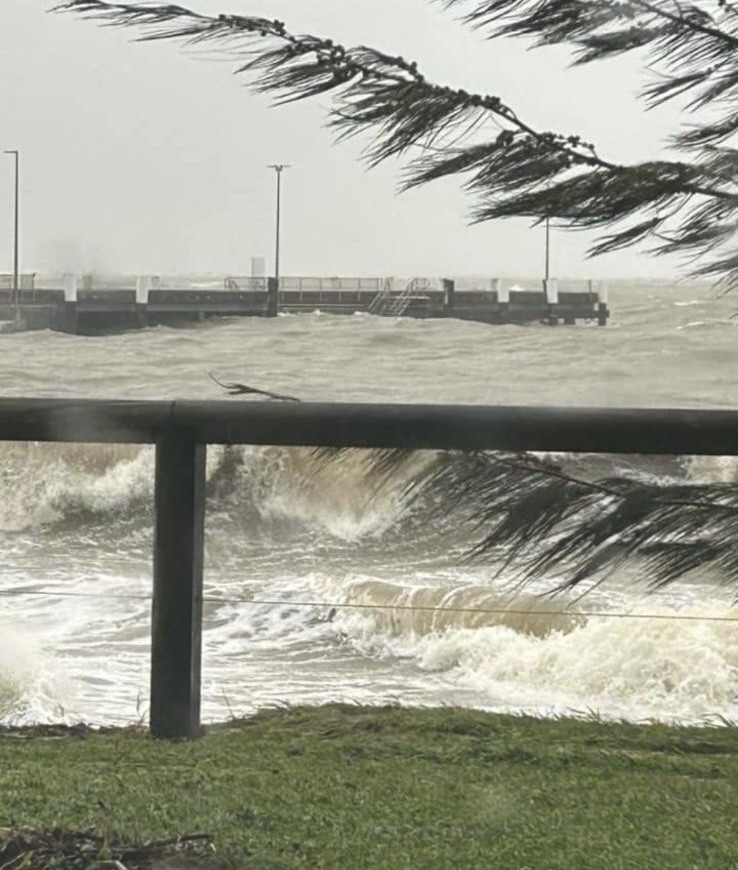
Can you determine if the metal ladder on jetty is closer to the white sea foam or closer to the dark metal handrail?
the dark metal handrail

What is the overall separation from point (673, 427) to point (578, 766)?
430mm

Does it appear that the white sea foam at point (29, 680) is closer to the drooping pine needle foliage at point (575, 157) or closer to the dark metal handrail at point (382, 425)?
the dark metal handrail at point (382, 425)

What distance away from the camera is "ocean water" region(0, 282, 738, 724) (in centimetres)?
174

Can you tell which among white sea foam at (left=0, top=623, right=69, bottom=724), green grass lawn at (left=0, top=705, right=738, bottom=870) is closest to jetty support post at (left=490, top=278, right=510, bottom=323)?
green grass lawn at (left=0, top=705, right=738, bottom=870)

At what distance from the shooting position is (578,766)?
1508mm

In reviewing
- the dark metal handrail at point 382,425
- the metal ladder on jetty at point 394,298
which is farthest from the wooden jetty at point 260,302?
the dark metal handrail at point 382,425

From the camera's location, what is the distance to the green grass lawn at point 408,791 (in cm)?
125

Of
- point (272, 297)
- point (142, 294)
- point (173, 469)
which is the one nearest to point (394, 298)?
point (272, 297)

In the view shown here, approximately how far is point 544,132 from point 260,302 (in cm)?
101

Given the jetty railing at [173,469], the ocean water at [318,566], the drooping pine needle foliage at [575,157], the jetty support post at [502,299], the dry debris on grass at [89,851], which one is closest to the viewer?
the drooping pine needle foliage at [575,157]

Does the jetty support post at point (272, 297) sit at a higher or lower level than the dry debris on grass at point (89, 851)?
higher

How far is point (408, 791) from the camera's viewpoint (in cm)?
138

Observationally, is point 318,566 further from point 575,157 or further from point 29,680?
point 575,157

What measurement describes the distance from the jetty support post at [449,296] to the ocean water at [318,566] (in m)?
0.04
